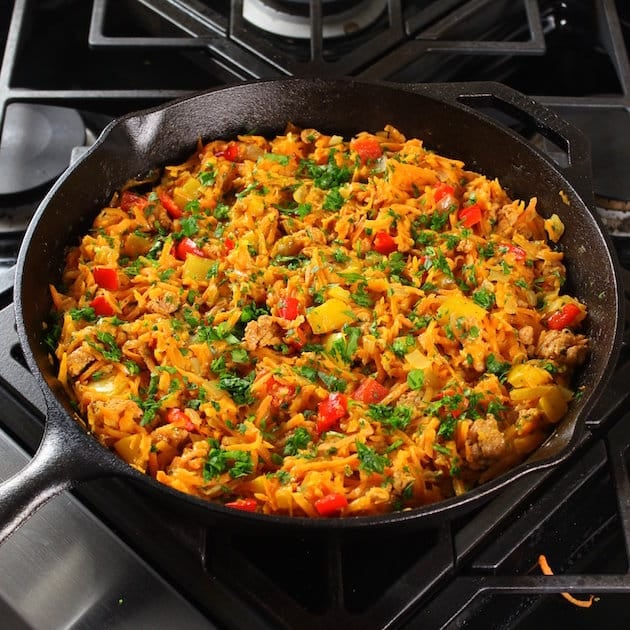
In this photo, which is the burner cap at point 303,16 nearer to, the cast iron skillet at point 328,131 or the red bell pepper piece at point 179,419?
the cast iron skillet at point 328,131

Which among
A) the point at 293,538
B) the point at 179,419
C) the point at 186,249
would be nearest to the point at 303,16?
the point at 186,249

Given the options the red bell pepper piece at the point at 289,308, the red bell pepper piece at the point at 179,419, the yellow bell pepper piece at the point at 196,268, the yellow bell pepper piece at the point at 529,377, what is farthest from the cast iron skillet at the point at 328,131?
the red bell pepper piece at the point at 289,308

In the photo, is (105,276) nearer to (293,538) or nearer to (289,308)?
(289,308)

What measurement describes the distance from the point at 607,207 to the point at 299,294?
132 centimetres

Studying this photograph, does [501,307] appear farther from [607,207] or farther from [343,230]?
[607,207]

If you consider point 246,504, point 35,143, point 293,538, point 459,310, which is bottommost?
point 293,538

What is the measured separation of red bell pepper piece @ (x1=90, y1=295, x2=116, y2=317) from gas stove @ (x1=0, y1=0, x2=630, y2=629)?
28 centimetres

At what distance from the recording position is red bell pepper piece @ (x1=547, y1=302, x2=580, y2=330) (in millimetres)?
2621

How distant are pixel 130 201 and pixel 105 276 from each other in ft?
1.22

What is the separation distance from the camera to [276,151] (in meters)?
3.03

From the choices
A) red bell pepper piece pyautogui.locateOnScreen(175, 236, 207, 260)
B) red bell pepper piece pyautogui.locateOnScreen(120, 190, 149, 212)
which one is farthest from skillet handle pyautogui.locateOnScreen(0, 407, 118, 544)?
red bell pepper piece pyautogui.locateOnScreen(120, 190, 149, 212)

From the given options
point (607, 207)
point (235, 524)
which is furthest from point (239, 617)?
point (607, 207)

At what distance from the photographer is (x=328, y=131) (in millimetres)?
3125

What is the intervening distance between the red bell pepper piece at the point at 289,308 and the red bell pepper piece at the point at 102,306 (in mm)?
518
